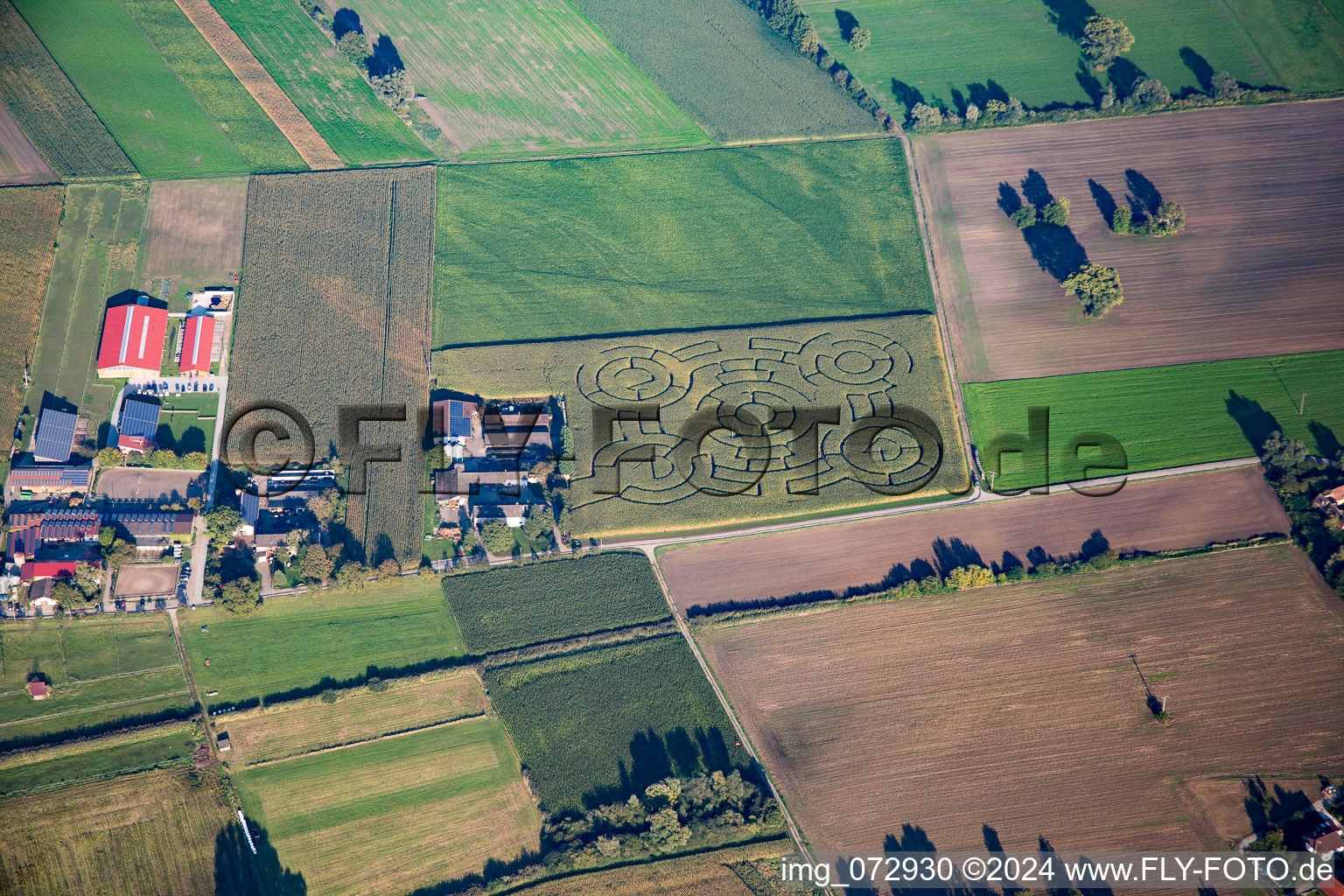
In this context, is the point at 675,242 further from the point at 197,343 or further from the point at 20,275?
the point at 20,275

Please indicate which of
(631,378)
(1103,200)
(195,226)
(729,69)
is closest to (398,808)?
(631,378)

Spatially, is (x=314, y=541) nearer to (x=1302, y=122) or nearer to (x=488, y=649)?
(x=488, y=649)

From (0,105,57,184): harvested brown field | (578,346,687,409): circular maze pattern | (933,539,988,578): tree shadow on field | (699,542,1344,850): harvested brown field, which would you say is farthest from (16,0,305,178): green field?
(933,539,988,578): tree shadow on field

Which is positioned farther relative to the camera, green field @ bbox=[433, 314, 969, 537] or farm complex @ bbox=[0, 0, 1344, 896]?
green field @ bbox=[433, 314, 969, 537]

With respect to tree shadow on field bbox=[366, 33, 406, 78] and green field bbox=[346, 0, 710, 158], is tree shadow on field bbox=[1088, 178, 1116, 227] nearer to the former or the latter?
green field bbox=[346, 0, 710, 158]

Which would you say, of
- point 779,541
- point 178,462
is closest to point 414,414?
point 178,462

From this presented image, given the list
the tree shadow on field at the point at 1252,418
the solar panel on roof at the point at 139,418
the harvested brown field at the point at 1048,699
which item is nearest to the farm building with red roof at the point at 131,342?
the solar panel on roof at the point at 139,418
